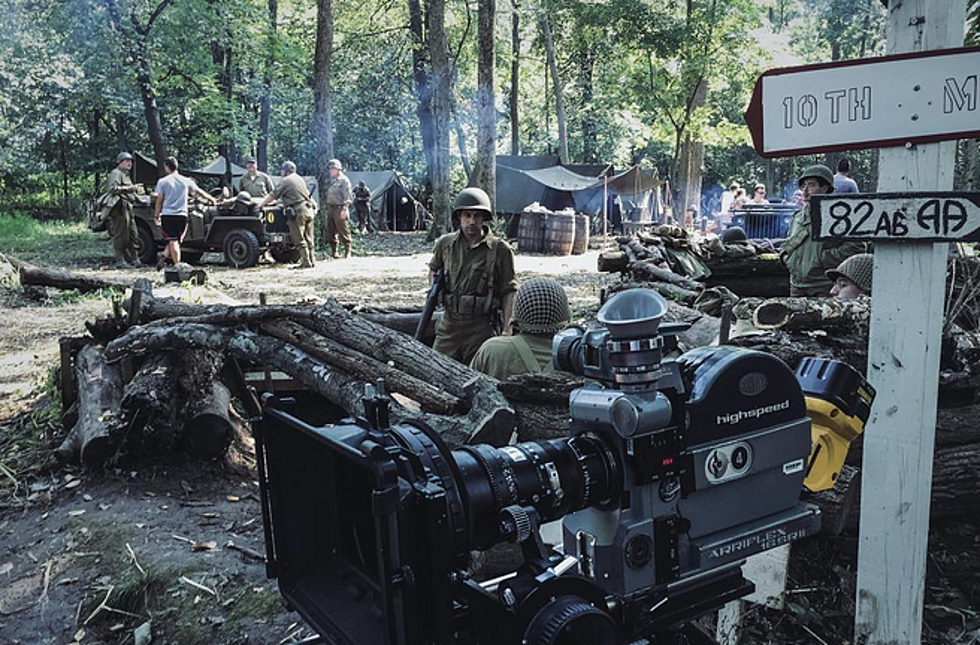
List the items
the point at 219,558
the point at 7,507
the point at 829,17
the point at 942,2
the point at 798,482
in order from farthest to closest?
the point at 829,17
the point at 7,507
the point at 219,558
the point at 942,2
the point at 798,482

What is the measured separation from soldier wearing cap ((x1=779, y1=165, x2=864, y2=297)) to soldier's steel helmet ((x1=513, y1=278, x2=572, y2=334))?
9.92 ft

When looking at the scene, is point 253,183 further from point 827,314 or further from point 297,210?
point 827,314

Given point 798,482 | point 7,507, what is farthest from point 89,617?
point 798,482

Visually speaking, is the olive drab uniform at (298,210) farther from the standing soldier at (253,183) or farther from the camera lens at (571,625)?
the camera lens at (571,625)

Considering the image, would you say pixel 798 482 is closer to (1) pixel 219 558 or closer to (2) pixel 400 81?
(1) pixel 219 558

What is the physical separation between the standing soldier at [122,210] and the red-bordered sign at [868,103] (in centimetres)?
1398

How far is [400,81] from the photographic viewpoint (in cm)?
3431

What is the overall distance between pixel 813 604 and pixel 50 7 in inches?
915

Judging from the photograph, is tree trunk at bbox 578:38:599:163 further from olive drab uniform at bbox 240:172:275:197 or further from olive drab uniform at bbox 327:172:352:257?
olive drab uniform at bbox 240:172:275:197

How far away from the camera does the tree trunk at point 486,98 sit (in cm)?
1728

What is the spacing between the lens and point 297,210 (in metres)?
14.8

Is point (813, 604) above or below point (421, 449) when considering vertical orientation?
below

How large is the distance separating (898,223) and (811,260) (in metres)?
4.25

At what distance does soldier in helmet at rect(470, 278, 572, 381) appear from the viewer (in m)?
4.02
